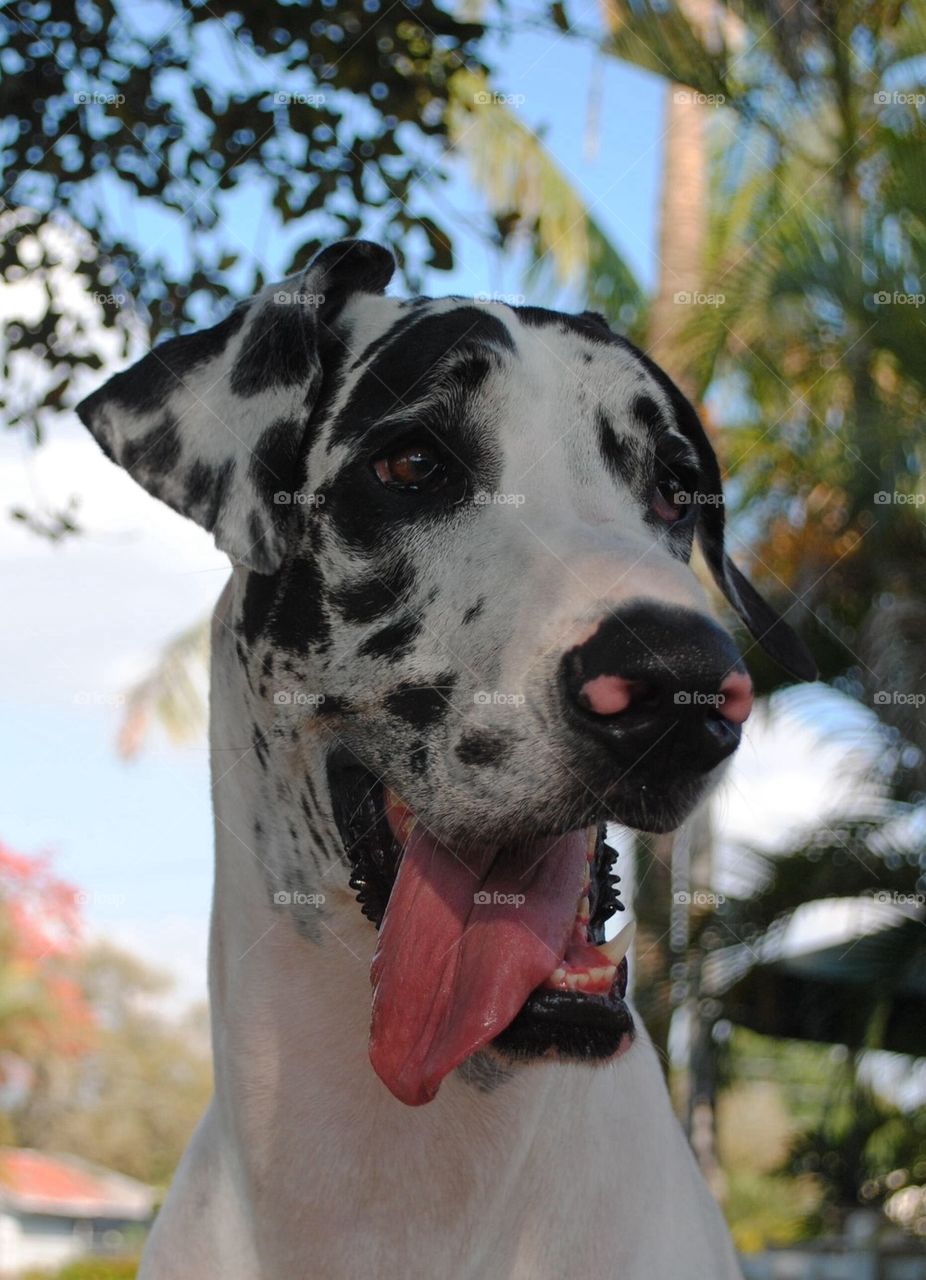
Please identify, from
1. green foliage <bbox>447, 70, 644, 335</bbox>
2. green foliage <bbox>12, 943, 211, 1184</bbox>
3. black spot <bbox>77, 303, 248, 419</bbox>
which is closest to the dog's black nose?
black spot <bbox>77, 303, 248, 419</bbox>

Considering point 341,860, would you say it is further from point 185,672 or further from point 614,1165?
point 185,672

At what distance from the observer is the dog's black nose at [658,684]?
1.93 meters

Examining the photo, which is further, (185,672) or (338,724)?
(185,672)

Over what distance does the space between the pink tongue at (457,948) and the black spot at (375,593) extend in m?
0.42

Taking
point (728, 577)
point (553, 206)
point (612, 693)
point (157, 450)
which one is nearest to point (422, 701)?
point (612, 693)

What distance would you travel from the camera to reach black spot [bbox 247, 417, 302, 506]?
263 centimetres

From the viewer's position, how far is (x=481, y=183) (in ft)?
57.0

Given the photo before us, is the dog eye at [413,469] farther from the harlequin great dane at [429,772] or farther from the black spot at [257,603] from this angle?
the black spot at [257,603]

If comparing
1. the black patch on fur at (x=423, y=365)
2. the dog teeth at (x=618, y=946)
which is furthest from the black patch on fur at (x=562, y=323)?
the dog teeth at (x=618, y=946)

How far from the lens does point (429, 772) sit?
234 cm

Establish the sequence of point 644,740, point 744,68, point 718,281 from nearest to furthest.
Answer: point 644,740
point 718,281
point 744,68

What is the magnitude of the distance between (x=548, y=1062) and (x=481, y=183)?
16518 mm

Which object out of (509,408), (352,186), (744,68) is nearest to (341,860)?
(509,408)

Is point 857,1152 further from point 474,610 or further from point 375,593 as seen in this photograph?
point 474,610
